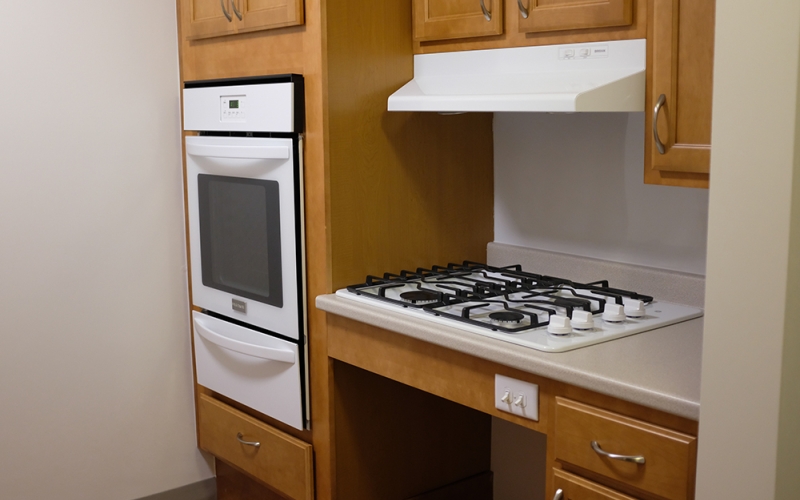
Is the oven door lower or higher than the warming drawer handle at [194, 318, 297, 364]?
higher

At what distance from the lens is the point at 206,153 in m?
2.57

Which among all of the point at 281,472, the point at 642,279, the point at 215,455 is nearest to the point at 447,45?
the point at 642,279

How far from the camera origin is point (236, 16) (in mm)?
2451

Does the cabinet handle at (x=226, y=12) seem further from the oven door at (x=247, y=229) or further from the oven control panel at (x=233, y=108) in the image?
the oven door at (x=247, y=229)

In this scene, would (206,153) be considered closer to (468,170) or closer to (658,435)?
(468,170)

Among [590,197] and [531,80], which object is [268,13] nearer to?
[531,80]

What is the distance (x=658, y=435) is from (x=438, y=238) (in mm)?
1130

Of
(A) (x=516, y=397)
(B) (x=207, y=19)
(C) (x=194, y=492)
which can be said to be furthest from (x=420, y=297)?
(C) (x=194, y=492)

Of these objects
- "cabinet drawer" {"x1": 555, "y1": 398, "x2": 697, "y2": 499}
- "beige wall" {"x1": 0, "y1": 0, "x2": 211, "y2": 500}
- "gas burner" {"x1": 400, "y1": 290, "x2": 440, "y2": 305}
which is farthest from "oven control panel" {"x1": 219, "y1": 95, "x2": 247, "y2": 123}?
"cabinet drawer" {"x1": 555, "y1": 398, "x2": 697, "y2": 499}

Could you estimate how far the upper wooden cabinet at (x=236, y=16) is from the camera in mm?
2240

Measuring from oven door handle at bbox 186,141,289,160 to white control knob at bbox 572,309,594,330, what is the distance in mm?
912

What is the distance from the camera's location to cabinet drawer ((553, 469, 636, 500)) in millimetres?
1594

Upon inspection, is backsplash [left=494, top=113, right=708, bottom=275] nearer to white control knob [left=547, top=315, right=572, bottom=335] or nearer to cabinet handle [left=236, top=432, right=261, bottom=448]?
white control knob [left=547, top=315, right=572, bottom=335]

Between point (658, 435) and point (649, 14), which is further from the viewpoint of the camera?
point (649, 14)
